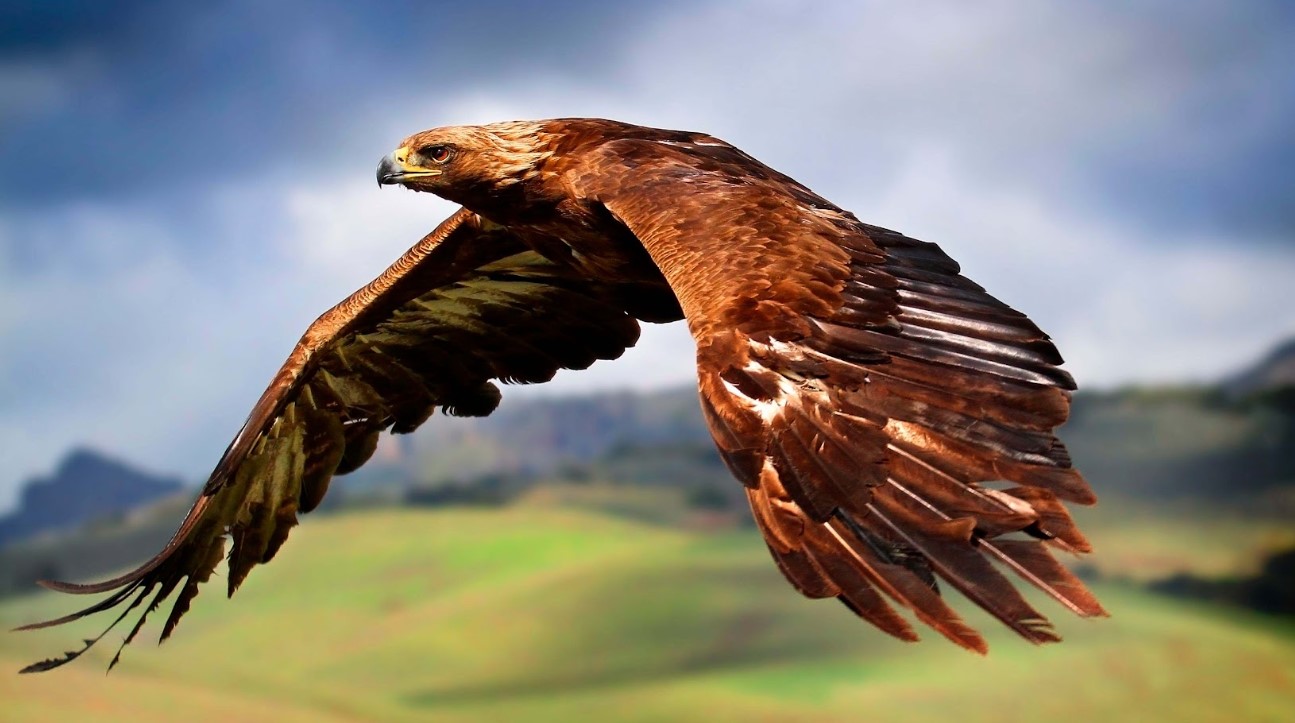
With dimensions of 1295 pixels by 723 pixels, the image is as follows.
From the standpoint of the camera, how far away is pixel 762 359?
16.9 ft

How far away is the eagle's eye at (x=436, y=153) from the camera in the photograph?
22.8ft

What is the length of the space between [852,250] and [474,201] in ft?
6.33

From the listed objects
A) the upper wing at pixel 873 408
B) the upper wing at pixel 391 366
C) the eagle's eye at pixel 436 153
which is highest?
the eagle's eye at pixel 436 153

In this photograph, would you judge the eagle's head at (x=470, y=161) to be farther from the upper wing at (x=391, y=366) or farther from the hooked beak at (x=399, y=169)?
the upper wing at (x=391, y=366)

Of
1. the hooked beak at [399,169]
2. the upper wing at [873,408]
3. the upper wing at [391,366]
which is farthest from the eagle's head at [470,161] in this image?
the upper wing at [873,408]

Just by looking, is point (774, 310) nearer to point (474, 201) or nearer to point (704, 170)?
point (704, 170)

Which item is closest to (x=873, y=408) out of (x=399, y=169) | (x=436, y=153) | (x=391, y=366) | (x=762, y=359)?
(x=762, y=359)

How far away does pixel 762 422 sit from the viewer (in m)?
5.09

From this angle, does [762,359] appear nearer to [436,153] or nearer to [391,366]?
[436,153]

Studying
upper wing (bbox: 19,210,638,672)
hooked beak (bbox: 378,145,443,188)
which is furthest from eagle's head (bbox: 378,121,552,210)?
upper wing (bbox: 19,210,638,672)

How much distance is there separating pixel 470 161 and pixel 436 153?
21cm

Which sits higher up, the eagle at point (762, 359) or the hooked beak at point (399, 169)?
the hooked beak at point (399, 169)

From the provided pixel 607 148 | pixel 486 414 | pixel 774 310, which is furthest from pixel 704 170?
pixel 486 414

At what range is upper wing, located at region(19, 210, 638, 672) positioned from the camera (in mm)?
7660
